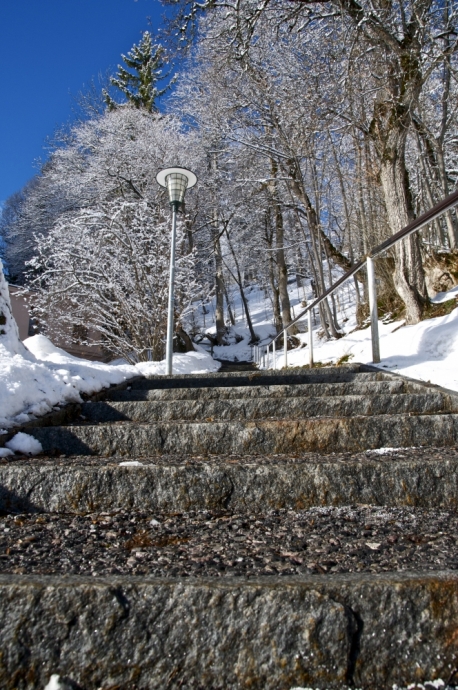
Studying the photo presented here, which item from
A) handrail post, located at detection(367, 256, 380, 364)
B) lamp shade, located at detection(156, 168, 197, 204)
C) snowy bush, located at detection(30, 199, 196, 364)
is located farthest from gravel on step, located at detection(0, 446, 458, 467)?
snowy bush, located at detection(30, 199, 196, 364)

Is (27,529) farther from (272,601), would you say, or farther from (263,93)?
(263,93)

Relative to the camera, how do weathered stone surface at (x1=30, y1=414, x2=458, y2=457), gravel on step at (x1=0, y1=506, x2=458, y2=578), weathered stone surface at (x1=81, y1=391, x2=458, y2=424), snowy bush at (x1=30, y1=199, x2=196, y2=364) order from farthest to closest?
snowy bush at (x1=30, y1=199, x2=196, y2=364) → weathered stone surface at (x1=81, y1=391, x2=458, y2=424) → weathered stone surface at (x1=30, y1=414, x2=458, y2=457) → gravel on step at (x1=0, y1=506, x2=458, y2=578)

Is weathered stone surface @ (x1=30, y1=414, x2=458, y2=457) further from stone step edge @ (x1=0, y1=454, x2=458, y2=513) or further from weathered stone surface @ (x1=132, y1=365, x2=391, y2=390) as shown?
weathered stone surface @ (x1=132, y1=365, x2=391, y2=390)

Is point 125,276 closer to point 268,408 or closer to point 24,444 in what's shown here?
point 268,408

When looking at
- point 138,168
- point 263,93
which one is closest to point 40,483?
point 263,93

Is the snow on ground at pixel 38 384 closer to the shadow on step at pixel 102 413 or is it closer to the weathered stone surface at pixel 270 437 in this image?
the shadow on step at pixel 102 413

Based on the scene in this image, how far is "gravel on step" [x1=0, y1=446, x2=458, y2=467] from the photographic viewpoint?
185 centimetres

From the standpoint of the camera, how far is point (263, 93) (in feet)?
34.9

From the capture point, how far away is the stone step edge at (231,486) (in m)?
1.60

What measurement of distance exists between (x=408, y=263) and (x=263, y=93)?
7135 mm

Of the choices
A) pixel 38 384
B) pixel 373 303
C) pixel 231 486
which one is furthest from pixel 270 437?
pixel 373 303

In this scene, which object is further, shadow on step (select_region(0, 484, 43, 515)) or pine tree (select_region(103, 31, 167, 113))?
pine tree (select_region(103, 31, 167, 113))

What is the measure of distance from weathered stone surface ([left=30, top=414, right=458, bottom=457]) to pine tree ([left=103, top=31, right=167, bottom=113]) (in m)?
22.4

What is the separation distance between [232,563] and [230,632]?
0.26 m
